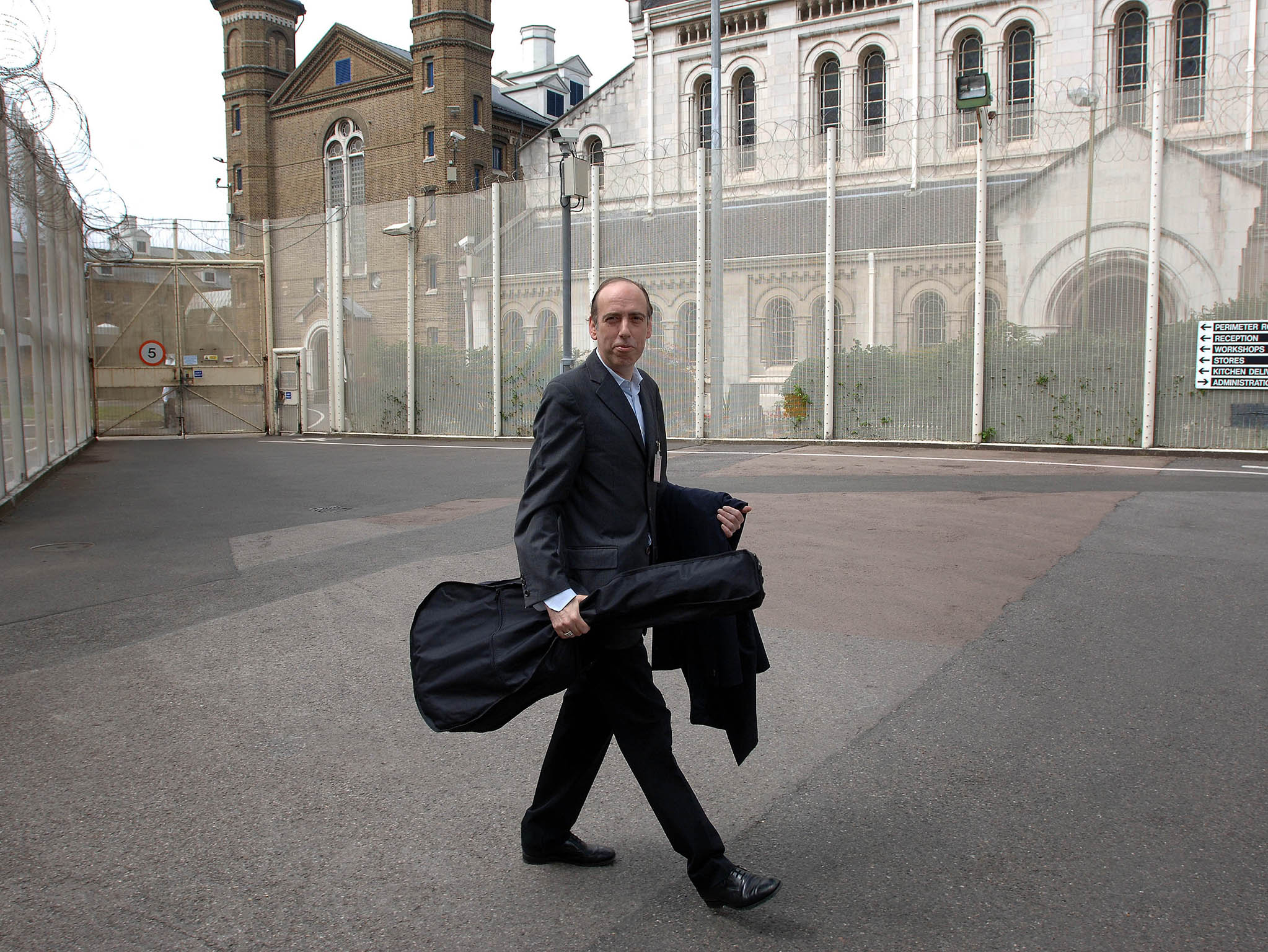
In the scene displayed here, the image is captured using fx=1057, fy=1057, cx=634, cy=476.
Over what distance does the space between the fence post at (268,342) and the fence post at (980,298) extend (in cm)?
1828

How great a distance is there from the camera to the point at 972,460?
15.8 metres

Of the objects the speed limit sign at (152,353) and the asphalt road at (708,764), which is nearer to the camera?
the asphalt road at (708,764)

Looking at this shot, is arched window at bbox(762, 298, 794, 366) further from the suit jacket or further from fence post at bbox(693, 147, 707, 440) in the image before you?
the suit jacket

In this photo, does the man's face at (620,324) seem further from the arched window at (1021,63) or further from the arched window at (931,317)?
the arched window at (1021,63)

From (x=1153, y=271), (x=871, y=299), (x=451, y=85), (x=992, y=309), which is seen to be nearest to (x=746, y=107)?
(x=451, y=85)

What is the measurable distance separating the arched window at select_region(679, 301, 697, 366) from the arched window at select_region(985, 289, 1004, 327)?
5.66 meters

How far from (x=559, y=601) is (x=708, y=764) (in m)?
1.62

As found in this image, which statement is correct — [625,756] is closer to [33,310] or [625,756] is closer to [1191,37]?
[33,310]

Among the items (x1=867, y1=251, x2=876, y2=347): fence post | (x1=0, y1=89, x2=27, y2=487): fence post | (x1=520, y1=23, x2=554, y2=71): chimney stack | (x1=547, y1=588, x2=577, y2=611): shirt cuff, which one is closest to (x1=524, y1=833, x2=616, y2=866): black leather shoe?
(x1=547, y1=588, x2=577, y2=611): shirt cuff

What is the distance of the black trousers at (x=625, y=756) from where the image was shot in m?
3.04

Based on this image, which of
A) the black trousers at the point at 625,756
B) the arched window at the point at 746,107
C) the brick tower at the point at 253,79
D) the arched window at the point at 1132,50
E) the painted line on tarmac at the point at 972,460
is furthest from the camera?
the brick tower at the point at 253,79

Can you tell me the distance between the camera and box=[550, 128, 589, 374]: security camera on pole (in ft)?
66.3

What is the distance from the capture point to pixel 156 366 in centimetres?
Answer: 2712

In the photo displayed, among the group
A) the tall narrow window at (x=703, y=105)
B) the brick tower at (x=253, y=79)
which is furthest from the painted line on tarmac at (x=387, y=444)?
the brick tower at (x=253, y=79)
